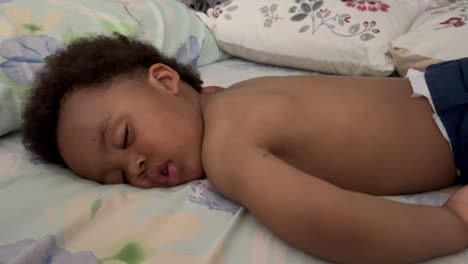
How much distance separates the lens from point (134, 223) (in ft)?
2.35

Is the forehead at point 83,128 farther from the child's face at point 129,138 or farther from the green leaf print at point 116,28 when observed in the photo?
the green leaf print at point 116,28

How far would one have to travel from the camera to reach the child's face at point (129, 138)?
85 centimetres

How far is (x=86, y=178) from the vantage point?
893 millimetres

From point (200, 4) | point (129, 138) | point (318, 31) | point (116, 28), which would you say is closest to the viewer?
point (129, 138)

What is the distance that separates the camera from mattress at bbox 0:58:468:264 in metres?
0.67

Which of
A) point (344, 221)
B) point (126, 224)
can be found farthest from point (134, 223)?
point (344, 221)

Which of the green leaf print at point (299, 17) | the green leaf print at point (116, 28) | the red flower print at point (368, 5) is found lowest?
the green leaf print at point (299, 17)

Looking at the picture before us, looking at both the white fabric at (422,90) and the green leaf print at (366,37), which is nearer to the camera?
the white fabric at (422,90)

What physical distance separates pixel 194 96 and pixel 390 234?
472 millimetres

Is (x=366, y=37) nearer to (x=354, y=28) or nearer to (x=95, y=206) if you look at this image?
(x=354, y=28)

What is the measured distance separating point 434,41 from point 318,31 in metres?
0.30

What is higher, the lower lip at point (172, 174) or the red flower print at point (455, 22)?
the lower lip at point (172, 174)

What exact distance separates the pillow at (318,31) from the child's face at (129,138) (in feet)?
1.98

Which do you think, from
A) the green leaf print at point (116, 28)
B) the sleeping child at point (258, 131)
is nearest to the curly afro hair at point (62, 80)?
the sleeping child at point (258, 131)
